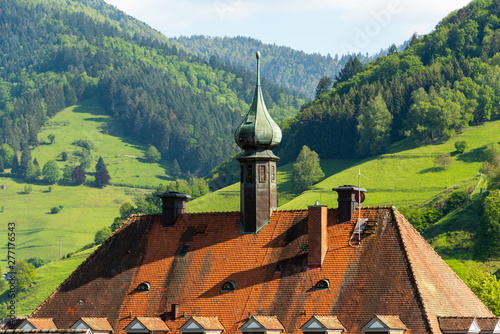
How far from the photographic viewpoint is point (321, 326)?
51.2 meters

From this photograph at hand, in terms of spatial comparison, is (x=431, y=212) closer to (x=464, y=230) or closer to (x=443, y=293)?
(x=464, y=230)

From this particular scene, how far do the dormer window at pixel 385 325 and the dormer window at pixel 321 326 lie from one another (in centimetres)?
167

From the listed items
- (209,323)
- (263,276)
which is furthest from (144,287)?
(263,276)

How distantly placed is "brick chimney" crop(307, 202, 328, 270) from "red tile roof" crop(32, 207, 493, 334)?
48 cm

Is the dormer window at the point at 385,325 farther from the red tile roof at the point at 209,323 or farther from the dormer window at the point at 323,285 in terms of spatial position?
the red tile roof at the point at 209,323

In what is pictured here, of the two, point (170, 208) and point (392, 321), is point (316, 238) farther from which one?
point (170, 208)

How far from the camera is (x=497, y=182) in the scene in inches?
7126

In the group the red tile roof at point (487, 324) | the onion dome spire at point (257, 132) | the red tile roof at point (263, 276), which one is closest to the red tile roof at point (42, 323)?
the red tile roof at point (263, 276)

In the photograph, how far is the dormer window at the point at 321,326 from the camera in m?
51.0

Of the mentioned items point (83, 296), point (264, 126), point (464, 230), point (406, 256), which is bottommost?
point (464, 230)

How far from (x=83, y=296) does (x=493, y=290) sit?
44766mm

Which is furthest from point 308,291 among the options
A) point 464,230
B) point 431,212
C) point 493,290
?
point 431,212

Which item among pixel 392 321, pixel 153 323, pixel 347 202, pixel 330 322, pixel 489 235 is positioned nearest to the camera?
pixel 392 321

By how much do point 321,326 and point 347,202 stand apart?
368 inches
